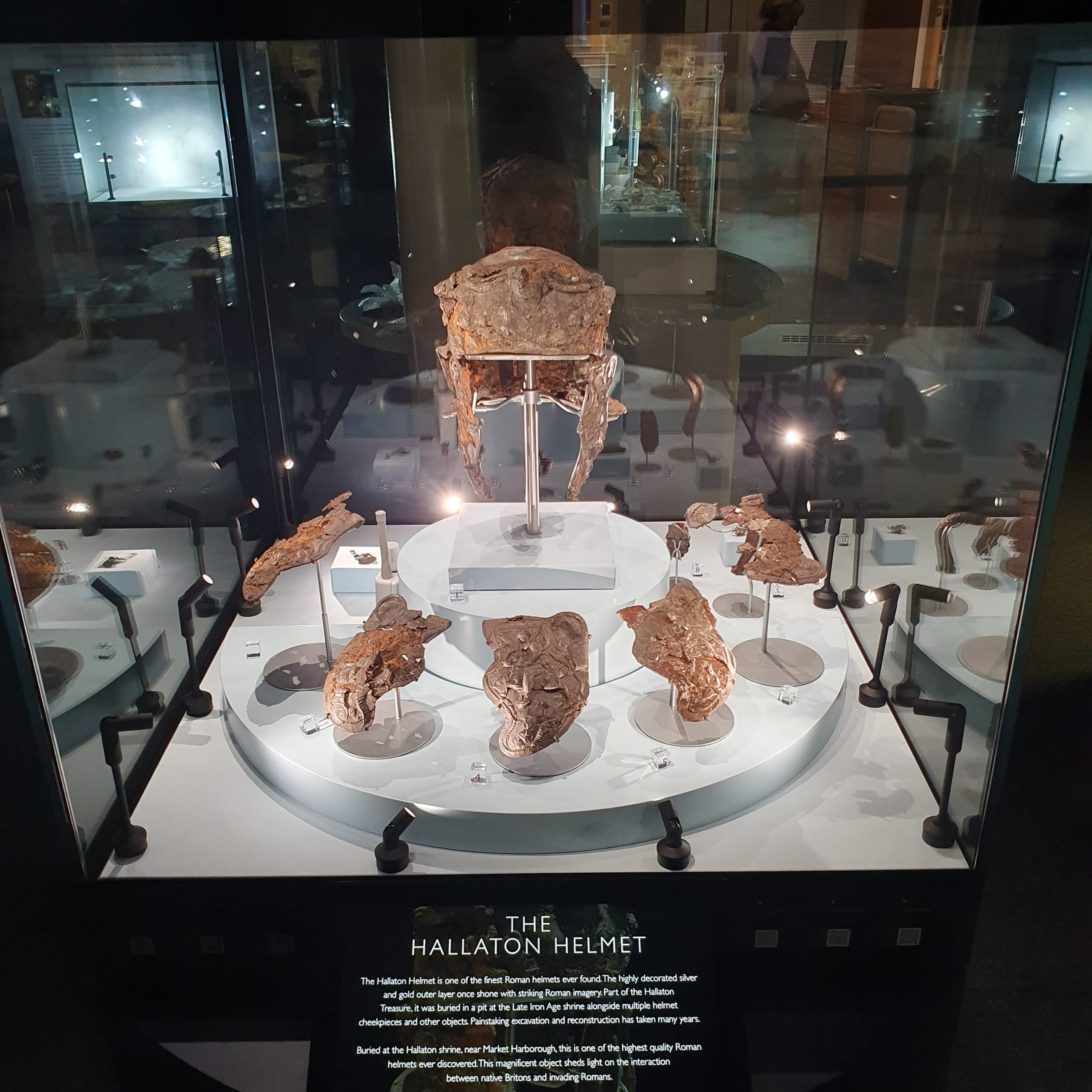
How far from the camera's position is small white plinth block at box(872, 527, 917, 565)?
3.71 meters

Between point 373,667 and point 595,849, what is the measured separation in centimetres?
98

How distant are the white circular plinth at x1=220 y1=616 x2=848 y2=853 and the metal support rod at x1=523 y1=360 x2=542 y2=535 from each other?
2.63ft

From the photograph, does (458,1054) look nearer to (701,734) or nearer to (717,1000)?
(717,1000)

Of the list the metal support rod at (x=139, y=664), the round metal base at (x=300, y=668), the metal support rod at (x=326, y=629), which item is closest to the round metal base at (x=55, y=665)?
the metal support rod at (x=139, y=664)

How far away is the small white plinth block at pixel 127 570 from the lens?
3531 mm

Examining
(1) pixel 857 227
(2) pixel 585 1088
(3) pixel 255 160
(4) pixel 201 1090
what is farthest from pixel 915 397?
(4) pixel 201 1090

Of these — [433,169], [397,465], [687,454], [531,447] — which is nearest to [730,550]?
[687,454]

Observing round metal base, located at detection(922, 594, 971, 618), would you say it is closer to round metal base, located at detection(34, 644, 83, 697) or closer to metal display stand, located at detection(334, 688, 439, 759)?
metal display stand, located at detection(334, 688, 439, 759)

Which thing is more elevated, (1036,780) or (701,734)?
(1036,780)

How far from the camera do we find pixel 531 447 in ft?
14.0

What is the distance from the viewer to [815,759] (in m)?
3.81

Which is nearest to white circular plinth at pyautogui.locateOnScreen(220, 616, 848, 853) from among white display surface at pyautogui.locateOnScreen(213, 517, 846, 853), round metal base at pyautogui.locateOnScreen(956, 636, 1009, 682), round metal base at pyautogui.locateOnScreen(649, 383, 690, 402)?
white display surface at pyautogui.locateOnScreen(213, 517, 846, 853)

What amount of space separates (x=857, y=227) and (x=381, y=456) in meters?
2.52

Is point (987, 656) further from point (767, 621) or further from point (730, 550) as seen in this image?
point (730, 550)
